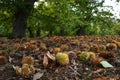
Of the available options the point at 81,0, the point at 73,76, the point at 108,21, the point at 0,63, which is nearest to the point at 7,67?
the point at 0,63

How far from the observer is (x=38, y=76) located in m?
1.75

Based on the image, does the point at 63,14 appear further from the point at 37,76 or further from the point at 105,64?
the point at 37,76

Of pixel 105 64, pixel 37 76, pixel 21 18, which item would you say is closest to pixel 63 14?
pixel 21 18

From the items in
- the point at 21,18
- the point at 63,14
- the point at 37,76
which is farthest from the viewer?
the point at 63,14

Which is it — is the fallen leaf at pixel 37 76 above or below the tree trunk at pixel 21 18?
above

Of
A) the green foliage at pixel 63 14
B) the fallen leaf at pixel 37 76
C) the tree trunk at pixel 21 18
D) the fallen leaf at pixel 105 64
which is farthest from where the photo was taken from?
the green foliage at pixel 63 14

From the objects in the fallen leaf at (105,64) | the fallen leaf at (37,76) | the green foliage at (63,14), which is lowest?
the green foliage at (63,14)

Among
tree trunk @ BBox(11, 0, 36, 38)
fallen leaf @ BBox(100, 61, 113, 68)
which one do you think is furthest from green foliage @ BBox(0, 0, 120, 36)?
fallen leaf @ BBox(100, 61, 113, 68)

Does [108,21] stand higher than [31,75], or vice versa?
[31,75]

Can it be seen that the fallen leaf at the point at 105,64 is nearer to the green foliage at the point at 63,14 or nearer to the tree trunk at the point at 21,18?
the green foliage at the point at 63,14

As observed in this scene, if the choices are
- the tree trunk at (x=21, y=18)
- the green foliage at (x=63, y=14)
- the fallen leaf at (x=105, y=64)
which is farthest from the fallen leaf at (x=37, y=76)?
the tree trunk at (x=21, y=18)

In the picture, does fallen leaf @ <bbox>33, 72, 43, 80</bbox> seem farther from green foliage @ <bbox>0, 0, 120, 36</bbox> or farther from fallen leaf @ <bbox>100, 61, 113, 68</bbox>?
green foliage @ <bbox>0, 0, 120, 36</bbox>

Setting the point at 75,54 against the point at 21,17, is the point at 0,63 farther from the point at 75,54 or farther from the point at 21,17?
the point at 21,17

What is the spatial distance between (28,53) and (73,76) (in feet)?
2.51
